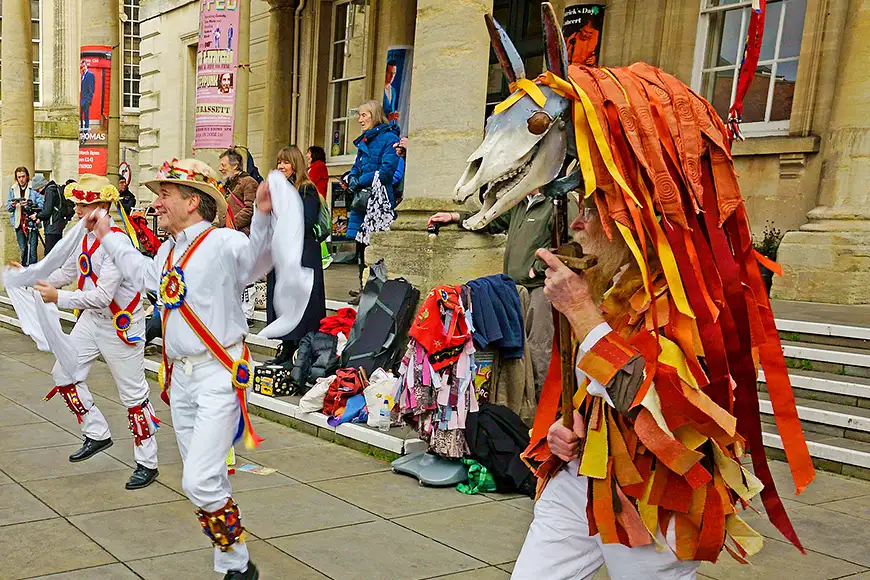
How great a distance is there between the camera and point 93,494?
4.97 metres

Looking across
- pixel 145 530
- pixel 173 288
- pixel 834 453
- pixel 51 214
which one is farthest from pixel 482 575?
pixel 51 214

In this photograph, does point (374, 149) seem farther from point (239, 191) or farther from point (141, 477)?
point (141, 477)

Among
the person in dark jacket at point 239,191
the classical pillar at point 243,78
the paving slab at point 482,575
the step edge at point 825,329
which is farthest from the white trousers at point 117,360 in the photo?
the classical pillar at point 243,78

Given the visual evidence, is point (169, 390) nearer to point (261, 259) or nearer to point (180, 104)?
point (261, 259)

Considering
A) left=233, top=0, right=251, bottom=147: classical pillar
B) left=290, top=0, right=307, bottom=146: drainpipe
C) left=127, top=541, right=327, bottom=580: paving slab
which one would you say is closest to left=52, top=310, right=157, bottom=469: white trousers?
left=127, top=541, right=327, bottom=580: paving slab

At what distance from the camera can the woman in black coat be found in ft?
24.1

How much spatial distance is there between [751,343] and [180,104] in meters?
20.7

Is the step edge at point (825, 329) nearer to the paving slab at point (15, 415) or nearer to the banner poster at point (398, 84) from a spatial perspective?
the paving slab at point (15, 415)

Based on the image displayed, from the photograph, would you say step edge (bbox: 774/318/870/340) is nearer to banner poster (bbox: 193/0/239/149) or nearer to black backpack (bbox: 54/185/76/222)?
banner poster (bbox: 193/0/239/149)

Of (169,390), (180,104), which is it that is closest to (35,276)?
(169,390)

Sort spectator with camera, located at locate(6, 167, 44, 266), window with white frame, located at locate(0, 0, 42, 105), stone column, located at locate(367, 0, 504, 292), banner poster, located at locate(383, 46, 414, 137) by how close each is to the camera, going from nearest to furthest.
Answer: stone column, located at locate(367, 0, 504, 292) → banner poster, located at locate(383, 46, 414, 137) → spectator with camera, located at locate(6, 167, 44, 266) → window with white frame, located at locate(0, 0, 42, 105)

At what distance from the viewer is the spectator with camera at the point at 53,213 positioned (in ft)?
48.7

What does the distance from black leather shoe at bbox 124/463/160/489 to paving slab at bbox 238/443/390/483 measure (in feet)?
2.54

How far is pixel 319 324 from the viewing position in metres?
7.74
